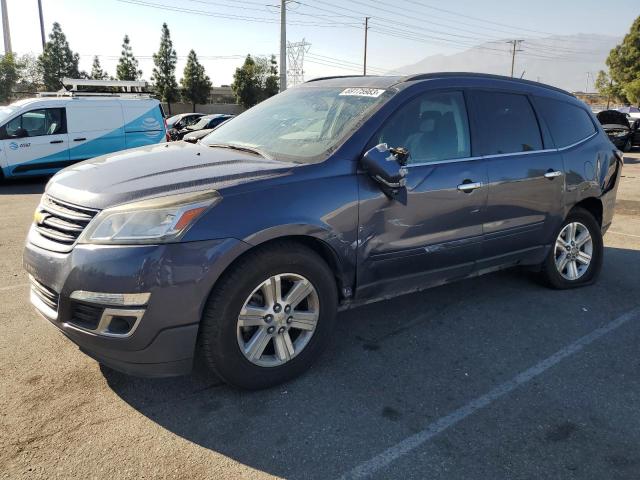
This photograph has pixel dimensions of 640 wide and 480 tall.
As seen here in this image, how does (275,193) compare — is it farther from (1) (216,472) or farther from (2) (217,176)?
(1) (216,472)

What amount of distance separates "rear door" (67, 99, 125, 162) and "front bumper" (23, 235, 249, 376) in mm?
10375

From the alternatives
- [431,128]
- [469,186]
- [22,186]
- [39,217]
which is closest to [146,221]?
[39,217]

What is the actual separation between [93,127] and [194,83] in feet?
137

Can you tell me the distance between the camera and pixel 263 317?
2.86 metres

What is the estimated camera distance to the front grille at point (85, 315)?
8.35ft

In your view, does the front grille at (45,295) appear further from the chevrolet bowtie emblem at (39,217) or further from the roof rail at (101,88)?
the roof rail at (101,88)

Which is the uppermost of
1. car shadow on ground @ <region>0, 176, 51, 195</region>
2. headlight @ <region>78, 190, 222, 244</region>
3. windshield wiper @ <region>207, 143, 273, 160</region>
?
windshield wiper @ <region>207, 143, 273, 160</region>

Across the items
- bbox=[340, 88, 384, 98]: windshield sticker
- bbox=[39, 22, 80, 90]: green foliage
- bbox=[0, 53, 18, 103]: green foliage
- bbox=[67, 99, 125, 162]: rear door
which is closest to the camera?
bbox=[340, 88, 384, 98]: windshield sticker

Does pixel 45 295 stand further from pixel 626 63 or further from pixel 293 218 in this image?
pixel 626 63

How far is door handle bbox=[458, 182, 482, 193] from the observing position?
A: 142 inches

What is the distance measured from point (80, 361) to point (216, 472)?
1433 mm

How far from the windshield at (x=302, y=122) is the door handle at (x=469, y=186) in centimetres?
81

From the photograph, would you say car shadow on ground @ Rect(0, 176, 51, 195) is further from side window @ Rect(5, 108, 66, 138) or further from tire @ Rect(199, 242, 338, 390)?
tire @ Rect(199, 242, 338, 390)

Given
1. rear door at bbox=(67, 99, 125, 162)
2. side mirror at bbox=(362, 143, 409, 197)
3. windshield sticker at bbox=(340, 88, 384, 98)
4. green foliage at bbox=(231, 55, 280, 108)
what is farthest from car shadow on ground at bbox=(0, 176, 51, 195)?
green foliage at bbox=(231, 55, 280, 108)
